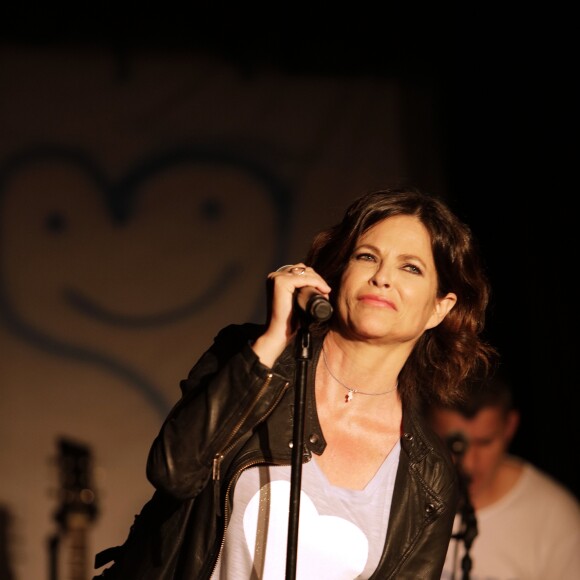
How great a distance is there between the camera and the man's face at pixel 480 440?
165 inches

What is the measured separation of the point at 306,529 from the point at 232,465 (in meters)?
0.25

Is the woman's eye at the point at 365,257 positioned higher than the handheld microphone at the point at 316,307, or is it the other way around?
the woman's eye at the point at 365,257

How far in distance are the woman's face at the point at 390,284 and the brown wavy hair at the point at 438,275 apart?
0.12ft

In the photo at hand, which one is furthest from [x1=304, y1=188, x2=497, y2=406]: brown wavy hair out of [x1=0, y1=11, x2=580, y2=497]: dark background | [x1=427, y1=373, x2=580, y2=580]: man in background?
[x1=0, y1=11, x2=580, y2=497]: dark background

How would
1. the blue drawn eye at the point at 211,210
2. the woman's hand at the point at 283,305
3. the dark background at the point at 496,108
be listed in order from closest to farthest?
the woman's hand at the point at 283,305 < the dark background at the point at 496,108 < the blue drawn eye at the point at 211,210

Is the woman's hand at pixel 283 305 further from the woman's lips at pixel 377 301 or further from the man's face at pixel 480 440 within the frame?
the man's face at pixel 480 440

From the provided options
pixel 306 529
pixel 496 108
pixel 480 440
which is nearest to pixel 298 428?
pixel 306 529

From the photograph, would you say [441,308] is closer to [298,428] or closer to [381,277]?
[381,277]

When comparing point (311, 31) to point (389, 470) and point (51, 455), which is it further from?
point (389, 470)

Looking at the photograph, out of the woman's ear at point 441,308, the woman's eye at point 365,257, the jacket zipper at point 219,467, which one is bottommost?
the jacket zipper at point 219,467

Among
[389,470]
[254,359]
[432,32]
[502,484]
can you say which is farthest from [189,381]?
[432,32]

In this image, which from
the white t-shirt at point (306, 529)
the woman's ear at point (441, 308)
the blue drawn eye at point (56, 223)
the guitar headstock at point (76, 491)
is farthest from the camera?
the blue drawn eye at point (56, 223)

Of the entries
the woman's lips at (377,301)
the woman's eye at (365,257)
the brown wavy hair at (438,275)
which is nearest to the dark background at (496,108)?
the brown wavy hair at (438,275)

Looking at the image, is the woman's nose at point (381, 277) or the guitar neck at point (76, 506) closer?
the woman's nose at point (381, 277)
